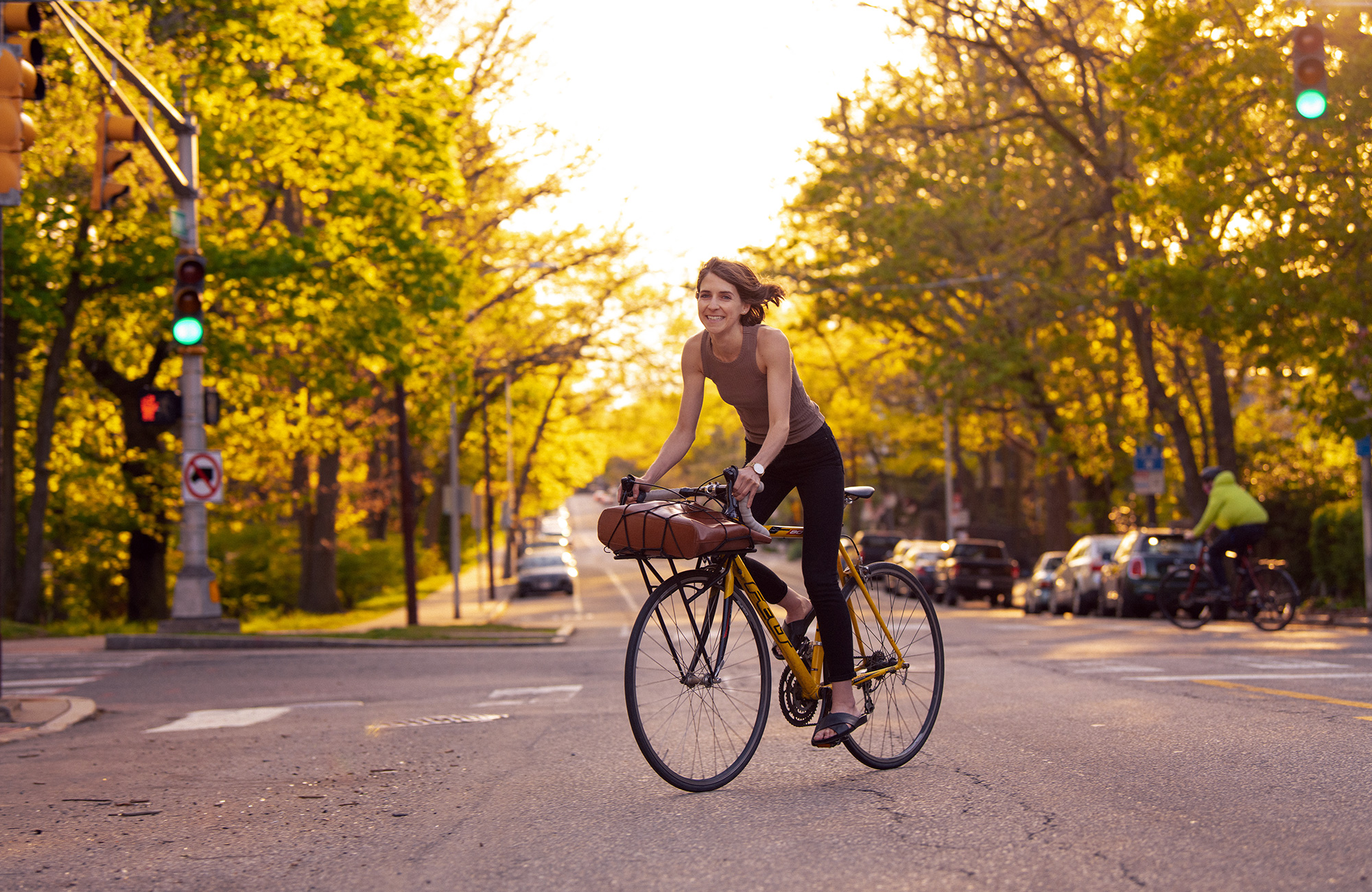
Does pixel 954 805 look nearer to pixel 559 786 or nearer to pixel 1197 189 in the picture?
pixel 559 786

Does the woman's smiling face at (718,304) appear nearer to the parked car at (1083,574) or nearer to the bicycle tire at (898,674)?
the bicycle tire at (898,674)

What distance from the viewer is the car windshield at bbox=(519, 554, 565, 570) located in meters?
47.8

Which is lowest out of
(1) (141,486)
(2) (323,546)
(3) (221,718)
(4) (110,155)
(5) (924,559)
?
(3) (221,718)

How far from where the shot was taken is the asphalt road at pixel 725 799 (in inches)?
183

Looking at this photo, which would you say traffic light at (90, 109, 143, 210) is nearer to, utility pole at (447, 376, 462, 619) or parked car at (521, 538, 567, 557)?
utility pole at (447, 376, 462, 619)

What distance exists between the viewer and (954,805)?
5.55 metres

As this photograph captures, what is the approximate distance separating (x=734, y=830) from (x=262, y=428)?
27.1 meters

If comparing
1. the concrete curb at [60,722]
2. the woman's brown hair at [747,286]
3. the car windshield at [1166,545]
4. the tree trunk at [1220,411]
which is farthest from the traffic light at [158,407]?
the tree trunk at [1220,411]

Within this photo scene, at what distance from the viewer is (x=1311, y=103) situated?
15.2m

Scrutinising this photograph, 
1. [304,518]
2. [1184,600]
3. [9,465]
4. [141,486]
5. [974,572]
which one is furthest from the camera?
[974,572]

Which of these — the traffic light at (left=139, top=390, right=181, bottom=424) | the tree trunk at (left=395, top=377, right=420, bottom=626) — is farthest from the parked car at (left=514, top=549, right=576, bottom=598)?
the traffic light at (left=139, top=390, right=181, bottom=424)

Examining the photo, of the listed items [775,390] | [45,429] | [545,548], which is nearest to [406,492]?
[45,429]

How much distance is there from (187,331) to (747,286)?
46.3 ft

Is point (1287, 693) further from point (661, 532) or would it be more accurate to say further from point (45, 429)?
point (45, 429)
